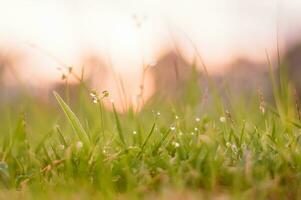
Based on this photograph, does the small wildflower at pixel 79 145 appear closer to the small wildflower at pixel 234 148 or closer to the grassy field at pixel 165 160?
the grassy field at pixel 165 160

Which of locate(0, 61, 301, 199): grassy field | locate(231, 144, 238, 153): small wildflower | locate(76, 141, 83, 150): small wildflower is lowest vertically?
locate(231, 144, 238, 153): small wildflower

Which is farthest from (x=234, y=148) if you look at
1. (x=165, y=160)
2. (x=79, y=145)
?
(x=79, y=145)

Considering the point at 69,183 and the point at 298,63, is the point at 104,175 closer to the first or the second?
the point at 69,183

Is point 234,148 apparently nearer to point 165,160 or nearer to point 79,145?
point 165,160

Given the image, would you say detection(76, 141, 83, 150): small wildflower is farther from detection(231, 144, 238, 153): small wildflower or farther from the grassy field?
detection(231, 144, 238, 153): small wildflower

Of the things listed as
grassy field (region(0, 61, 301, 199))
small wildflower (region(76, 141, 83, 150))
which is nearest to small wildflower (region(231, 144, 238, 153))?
grassy field (region(0, 61, 301, 199))

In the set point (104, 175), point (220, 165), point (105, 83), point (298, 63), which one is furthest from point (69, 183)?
point (298, 63)

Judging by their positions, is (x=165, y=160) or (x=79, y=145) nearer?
(x=165, y=160)

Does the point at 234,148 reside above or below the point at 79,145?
below
